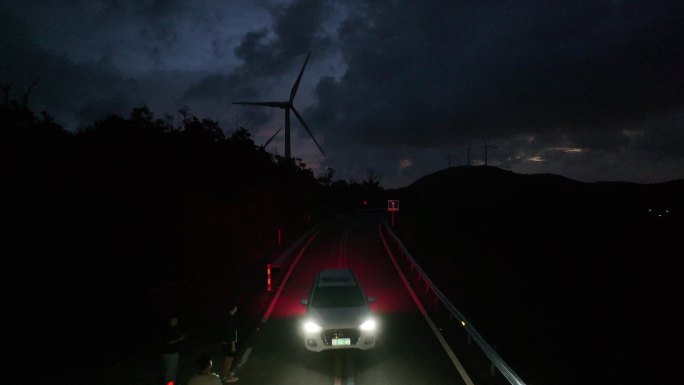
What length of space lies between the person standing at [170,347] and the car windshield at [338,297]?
13.7 feet

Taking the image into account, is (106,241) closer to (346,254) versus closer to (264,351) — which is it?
(264,351)

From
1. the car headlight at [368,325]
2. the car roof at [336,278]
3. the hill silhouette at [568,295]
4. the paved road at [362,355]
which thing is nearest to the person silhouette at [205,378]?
the paved road at [362,355]

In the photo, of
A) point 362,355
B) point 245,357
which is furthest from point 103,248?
point 362,355

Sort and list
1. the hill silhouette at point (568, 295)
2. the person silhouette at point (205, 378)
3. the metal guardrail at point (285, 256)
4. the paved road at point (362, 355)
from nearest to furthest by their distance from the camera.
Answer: the person silhouette at point (205, 378), the paved road at point (362, 355), the hill silhouette at point (568, 295), the metal guardrail at point (285, 256)

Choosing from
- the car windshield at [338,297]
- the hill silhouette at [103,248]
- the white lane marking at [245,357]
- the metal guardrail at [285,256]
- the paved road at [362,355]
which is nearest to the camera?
the paved road at [362,355]

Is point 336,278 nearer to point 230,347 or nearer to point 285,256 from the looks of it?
point 230,347

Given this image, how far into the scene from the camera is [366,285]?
2091 centimetres

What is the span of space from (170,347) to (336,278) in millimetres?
5914

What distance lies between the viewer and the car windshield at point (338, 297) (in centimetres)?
1189

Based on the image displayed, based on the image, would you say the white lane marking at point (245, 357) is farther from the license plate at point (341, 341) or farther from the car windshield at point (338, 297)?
the license plate at point (341, 341)

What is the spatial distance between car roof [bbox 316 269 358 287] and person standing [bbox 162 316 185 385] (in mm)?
5084

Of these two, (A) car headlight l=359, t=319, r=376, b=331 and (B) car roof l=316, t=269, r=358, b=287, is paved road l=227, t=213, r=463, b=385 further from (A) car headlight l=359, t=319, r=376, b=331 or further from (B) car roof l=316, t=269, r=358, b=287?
(B) car roof l=316, t=269, r=358, b=287

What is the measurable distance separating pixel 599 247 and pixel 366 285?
2704 inches

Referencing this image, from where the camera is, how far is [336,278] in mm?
13422
